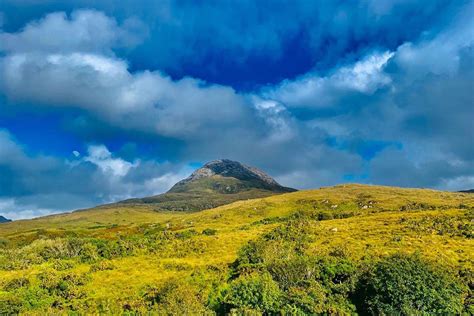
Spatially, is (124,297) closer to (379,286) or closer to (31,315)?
(31,315)

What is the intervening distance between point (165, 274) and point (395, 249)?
40700 mm

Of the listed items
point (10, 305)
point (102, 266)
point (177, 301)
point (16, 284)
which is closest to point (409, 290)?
point (177, 301)

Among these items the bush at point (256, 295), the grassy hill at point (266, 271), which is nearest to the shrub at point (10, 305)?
the grassy hill at point (266, 271)

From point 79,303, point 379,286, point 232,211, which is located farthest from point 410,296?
point 232,211

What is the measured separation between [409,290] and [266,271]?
731 inches

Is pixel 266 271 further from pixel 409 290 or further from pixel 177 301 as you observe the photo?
pixel 409 290

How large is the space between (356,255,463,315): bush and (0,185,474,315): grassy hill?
0.12 m

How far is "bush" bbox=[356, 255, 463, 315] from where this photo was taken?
4656 cm

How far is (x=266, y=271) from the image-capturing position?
56.6 metres

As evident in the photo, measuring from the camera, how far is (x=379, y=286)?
1944 inches

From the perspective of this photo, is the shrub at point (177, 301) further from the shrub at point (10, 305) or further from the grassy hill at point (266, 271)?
the shrub at point (10, 305)

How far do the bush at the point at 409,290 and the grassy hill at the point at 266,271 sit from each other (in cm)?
12

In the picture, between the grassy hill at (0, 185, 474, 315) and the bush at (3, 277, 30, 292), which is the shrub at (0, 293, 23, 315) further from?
the bush at (3, 277, 30, 292)

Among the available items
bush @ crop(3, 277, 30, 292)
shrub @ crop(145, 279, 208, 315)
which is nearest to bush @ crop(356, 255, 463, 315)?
shrub @ crop(145, 279, 208, 315)
